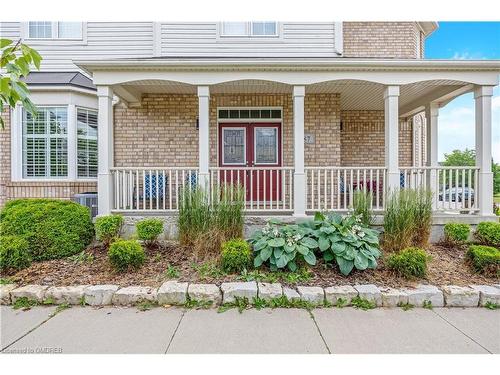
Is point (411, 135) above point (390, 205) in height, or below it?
above

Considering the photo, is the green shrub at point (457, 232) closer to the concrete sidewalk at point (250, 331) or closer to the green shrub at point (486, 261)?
the green shrub at point (486, 261)

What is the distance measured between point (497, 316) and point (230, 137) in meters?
6.06

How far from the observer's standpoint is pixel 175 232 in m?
5.80

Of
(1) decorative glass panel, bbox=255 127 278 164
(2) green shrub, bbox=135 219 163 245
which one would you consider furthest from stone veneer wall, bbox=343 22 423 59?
(2) green shrub, bbox=135 219 163 245

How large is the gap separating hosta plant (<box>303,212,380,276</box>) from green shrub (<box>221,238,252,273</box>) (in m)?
1.06

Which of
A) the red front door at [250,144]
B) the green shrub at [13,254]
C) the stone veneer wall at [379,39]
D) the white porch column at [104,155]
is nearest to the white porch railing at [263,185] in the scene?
the red front door at [250,144]

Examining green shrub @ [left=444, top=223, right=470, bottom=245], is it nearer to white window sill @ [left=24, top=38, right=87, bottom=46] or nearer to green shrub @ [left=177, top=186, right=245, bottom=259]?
green shrub @ [left=177, top=186, right=245, bottom=259]

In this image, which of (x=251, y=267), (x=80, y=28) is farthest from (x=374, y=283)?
(x=80, y=28)

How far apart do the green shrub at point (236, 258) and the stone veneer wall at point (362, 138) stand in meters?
5.32

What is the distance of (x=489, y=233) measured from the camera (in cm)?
524

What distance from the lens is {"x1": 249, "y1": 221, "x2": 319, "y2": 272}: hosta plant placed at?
14.0 ft

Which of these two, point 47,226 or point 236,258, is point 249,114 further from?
point 47,226

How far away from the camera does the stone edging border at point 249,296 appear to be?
12.2 ft

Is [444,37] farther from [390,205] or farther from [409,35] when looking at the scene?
[390,205]
